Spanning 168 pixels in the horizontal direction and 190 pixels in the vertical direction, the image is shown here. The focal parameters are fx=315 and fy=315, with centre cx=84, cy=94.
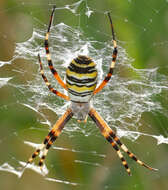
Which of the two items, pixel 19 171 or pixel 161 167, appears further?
pixel 19 171

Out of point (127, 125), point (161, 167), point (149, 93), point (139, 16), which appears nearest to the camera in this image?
point (139, 16)

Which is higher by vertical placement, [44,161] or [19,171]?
[44,161]

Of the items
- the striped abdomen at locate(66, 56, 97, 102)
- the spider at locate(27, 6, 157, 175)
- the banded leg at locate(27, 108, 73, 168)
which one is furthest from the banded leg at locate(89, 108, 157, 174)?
the striped abdomen at locate(66, 56, 97, 102)

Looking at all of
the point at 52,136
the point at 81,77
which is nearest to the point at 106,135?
the point at 52,136

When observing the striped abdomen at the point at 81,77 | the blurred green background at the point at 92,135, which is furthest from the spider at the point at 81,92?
the blurred green background at the point at 92,135

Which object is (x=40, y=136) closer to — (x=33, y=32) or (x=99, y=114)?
(x=99, y=114)

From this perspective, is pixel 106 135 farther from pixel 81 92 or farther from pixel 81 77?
pixel 81 77

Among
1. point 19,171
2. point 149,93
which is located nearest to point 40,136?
point 19,171

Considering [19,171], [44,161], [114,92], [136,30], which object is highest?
[136,30]

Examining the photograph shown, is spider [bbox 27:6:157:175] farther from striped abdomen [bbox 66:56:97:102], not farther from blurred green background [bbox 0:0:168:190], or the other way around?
blurred green background [bbox 0:0:168:190]
